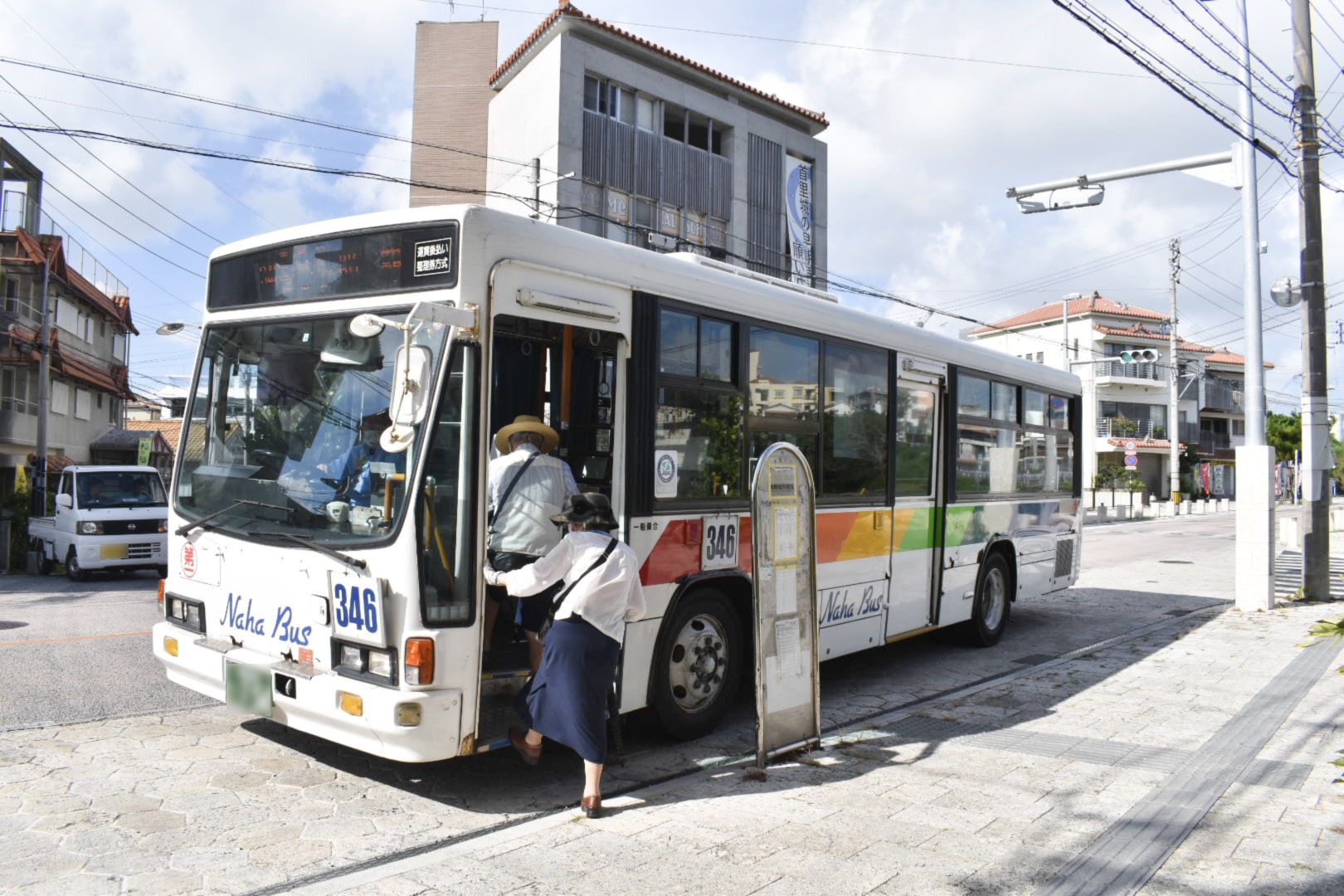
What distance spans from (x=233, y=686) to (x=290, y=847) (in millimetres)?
1150

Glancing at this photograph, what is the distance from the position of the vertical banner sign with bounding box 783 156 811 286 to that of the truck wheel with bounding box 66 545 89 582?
2015 cm

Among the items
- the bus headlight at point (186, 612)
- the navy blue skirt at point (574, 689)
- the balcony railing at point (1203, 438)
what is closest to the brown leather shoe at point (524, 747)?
the navy blue skirt at point (574, 689)

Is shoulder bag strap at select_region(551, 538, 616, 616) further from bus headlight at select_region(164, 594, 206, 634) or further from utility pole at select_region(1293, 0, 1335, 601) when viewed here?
utility pole at select_region(1293, 0, 1335, 601)

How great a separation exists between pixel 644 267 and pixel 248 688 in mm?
3175

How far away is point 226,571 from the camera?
210 inches

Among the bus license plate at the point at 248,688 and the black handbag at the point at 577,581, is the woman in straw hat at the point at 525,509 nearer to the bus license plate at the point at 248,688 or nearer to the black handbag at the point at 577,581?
the black handbag at the point at 577,581

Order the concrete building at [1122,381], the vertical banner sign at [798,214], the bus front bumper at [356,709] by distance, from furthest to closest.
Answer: the concrete building at [1122,381] < the vertical banner sign at [798,214] < the bus front bumper at [356,709]

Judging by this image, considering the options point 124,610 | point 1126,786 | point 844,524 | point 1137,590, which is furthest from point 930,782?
point 1137,590

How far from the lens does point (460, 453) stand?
4.67 meters

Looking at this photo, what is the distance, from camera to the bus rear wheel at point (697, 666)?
584 cm

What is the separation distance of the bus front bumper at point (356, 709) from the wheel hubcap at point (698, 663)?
1.68m

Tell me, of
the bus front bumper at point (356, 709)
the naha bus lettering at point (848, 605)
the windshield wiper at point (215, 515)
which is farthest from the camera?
the naha bus lettering at point (848, 605)

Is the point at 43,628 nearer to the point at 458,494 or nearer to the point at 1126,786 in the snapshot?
the point at 458,494

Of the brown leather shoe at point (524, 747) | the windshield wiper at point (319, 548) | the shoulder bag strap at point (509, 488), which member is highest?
the shoulder bag strap at point (509, 488)
